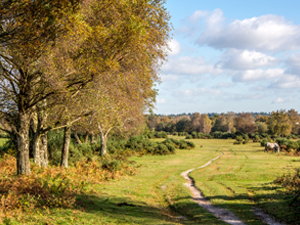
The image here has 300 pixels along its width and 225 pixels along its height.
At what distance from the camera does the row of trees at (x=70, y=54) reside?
760 cm

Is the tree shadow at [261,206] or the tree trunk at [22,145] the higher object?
the tree trunk at [22,145]

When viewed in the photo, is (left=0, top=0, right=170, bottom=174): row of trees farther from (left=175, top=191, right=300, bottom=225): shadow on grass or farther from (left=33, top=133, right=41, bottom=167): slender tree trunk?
(left=175, top=191, right=300, bottom=225): shadow on grass

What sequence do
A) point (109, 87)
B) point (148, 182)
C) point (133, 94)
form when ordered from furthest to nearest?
point (148, 182), point (133, 94), point (109, 87)

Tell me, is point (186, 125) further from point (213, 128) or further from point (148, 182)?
point (148, 182)

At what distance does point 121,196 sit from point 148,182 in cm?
541

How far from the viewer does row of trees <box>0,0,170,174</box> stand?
7.60 metres

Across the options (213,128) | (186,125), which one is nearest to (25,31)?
(186,125)

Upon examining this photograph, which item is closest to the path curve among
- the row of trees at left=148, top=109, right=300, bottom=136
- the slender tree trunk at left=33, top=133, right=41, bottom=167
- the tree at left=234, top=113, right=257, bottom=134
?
the slender tree trunk at left=33, top=133, right=41, bottom=167

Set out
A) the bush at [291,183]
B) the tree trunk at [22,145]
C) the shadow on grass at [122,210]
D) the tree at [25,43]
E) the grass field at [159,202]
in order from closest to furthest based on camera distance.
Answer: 1. the tree at [25,43]
2. the grass field at [159,202]
3. the shadow on grass at [122,210]
4. the tree trunk at [22,145]
5. the bush at [291,183]

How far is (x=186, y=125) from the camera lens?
12594 centimetres

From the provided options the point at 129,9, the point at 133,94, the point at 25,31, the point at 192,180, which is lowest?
the point at 192,180

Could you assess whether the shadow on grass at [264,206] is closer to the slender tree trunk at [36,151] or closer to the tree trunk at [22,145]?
the tree trunk at [22,145]

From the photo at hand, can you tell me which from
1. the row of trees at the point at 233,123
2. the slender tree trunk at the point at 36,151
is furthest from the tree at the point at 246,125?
the slender tree trunk at the point at 36,151

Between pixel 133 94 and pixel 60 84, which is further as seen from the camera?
pixel 133 94
